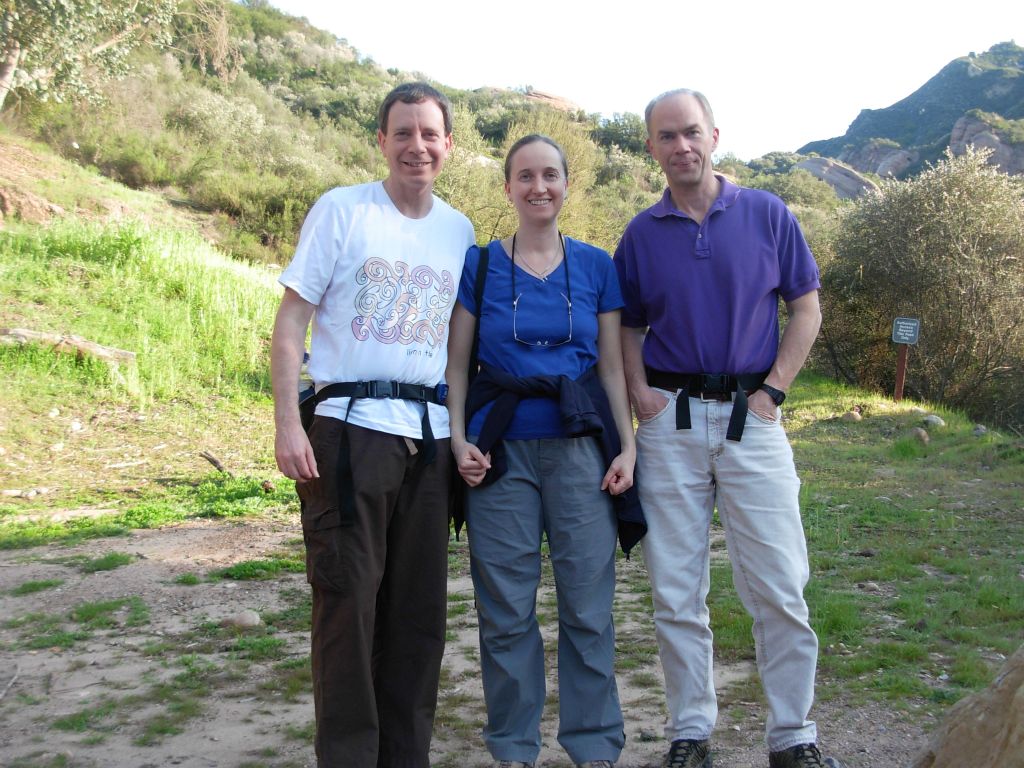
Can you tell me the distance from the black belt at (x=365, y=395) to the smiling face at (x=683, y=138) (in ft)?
3.47

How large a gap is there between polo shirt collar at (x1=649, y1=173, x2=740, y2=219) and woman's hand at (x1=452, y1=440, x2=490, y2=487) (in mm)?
1007

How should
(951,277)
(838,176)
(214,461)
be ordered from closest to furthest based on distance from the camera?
(214,461) → (951,277) → (838,176)

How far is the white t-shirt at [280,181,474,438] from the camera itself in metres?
2.66

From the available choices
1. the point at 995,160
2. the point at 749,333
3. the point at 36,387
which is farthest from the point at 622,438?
the point at 995,160

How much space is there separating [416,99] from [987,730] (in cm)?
223

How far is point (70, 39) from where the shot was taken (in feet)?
50.0

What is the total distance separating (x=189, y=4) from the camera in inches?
942

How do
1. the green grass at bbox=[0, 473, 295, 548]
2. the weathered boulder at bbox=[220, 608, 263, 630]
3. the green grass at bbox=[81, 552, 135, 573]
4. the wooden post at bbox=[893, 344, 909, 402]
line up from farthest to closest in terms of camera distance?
1. the wooden post at bbox=[893, 344, 909, 402]
2. the green grass at bbox=[0, 473, 295, 548]
3. the green grass at bbox=[81, 552, 135, 573]
4. the weathered boulder at bbox=[220, 608, 263, 630]

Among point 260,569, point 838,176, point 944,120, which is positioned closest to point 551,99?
point 838,176

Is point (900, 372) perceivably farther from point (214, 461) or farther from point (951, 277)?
point (214, 461)

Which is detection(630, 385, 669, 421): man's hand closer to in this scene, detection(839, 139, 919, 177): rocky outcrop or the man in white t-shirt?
the man in white t-shirt

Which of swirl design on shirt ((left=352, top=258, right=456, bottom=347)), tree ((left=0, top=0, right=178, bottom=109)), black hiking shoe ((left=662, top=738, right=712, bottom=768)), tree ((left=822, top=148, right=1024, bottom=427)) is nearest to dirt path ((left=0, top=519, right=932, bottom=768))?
black hiking shoe ((left=662, top=738, right=712, bottom=768))

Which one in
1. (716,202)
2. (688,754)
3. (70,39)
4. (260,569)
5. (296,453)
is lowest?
(260,569)

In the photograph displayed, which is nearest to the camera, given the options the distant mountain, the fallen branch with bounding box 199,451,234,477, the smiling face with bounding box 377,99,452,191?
the smiling face with bounding box 377,99,452,191
